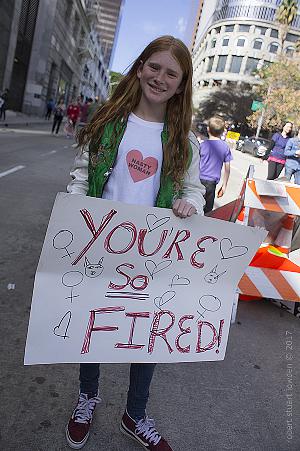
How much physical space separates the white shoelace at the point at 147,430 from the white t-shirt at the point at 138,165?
116 cm

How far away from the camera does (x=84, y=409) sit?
2316 millimetres

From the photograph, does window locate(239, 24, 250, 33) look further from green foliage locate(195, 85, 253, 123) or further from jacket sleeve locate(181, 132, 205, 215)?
jacket sleeve locate(181, 132, 205, 215)

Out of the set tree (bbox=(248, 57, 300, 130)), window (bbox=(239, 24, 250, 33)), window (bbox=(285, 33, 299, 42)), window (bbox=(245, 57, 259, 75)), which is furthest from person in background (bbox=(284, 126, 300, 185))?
window (bbox=(239, 24, 250, 33))

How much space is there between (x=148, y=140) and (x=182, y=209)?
39 cm

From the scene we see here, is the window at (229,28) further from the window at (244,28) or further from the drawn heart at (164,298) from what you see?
the drawn heart at (164,298)

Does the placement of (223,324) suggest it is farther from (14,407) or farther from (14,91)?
(14,91)

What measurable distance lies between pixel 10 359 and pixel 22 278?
51.8 inches

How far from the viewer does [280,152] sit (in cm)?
1077

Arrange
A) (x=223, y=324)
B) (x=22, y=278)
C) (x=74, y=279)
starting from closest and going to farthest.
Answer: (x=74, y=279)
(x=223, y=324)
(x=22, y=278)

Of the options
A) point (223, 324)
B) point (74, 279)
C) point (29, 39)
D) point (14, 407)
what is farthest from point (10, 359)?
point (29, 39)

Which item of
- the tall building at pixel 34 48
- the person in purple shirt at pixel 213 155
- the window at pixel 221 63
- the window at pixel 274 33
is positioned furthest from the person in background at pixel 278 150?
the window at pixel 274 33

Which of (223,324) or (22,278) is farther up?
(223,324)

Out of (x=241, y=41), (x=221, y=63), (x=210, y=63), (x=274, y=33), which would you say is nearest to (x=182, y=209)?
(x=221, y=63)

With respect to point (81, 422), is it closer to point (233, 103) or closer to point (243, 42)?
point (233, 103)
